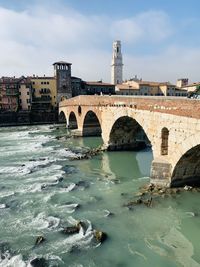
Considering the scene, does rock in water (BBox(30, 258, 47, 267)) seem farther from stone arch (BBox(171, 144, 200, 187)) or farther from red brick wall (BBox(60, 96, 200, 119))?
red brick wall (BBox(60, 96, 200, 119))

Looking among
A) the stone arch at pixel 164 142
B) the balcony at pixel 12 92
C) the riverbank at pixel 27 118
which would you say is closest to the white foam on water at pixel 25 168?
the stone arch at pixel 164 142

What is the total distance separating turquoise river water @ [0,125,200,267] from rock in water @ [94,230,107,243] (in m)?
0.15

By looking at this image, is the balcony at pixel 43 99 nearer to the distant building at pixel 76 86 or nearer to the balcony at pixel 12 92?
the balcony at pixel 12 92

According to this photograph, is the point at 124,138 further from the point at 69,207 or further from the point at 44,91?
the point at 44,91

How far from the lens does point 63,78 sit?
5612 centimetres

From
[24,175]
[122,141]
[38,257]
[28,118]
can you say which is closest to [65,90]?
[28,118]

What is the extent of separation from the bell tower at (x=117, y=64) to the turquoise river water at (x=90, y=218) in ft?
227

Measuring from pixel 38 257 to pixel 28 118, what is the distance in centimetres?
4535

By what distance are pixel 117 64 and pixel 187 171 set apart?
75000 mm

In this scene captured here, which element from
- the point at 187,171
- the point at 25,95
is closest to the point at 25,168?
the point at 187,171

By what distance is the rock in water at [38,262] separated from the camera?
31.9 feet

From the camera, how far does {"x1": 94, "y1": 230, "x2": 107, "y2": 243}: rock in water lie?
36.5ft

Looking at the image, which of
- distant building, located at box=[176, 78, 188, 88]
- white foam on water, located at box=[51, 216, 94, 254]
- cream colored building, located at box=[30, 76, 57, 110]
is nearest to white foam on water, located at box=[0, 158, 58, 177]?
white foam on water, located at box=[51, 216, 94, 254]

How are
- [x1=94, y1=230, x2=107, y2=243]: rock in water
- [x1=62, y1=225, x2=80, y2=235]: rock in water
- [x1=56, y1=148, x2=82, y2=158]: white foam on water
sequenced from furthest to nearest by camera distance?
[x1=56, y1=148, x2=82, y2=158]: white foam on water < [x1=62, y1=225, x2=80, y2=235]: rock in water < [x1=94, y1=230, x2=107, y2=243]: rock in water
